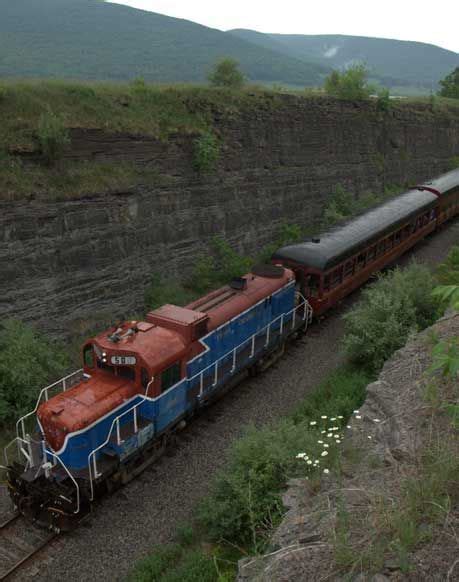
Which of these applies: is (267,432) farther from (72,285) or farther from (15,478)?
(72,285)

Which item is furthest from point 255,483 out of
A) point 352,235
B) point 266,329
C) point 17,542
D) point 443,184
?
point 443,184

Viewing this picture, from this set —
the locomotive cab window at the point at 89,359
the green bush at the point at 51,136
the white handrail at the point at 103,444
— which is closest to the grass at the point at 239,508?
the white handrail at the point at 103,444

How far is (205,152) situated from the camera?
1945cm

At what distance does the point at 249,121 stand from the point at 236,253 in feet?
18.8

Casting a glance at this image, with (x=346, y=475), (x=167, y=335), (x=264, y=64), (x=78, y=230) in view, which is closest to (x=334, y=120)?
(x=78, y=230)

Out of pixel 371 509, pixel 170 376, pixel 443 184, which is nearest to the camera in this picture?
pixel 371 509

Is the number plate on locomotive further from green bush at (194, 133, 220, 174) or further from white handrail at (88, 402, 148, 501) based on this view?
green bush at (194, 133, 220, 174)

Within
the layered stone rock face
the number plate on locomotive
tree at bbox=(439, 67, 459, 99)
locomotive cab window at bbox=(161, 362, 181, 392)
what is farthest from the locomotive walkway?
tree at bbox=(439, 67, 459, 99)

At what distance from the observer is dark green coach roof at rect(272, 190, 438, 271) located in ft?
55.6

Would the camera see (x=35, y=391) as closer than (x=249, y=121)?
Yes

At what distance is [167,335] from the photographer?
11125 mm

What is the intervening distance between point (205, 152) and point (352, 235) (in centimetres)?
634

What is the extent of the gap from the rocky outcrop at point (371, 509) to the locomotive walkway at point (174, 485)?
2.86 metres

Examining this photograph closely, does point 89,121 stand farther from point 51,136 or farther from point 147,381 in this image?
point 147,381
